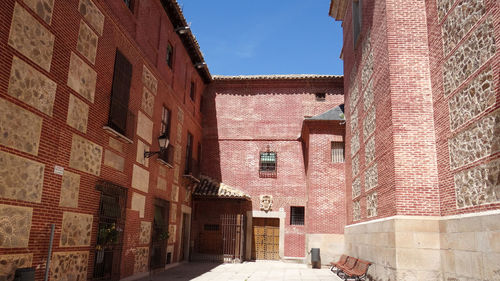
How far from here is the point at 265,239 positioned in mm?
17578

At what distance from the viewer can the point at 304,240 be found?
16.9 metres

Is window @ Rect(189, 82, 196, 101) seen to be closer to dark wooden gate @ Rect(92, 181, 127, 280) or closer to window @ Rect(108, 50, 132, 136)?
window @ Rect(108, 50, 132, 136)

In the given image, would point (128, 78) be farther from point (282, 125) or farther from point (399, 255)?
point (282, 125)

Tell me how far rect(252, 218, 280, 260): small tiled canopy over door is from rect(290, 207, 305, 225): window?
0.72m

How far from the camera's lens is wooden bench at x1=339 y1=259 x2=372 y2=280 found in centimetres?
1021

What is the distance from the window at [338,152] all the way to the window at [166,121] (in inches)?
279

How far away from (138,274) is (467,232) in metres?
8.08

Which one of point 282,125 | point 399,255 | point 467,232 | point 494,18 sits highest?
point 282,125

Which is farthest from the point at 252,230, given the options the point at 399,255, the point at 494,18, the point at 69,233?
the point at 494,18

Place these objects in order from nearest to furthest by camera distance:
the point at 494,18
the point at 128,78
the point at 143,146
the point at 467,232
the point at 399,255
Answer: the point at 494,18
the point at 467,232
the point at 399,255
the point at 128,78
the point at 143,146

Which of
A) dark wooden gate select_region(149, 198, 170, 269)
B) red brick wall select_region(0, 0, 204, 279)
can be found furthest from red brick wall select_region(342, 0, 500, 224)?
dark wooden gate select_region(149, 198, 170, 269)

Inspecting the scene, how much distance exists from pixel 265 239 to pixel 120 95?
10.6 m

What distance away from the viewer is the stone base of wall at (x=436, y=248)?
20.3 feet

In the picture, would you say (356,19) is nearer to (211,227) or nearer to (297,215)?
(297,215)
